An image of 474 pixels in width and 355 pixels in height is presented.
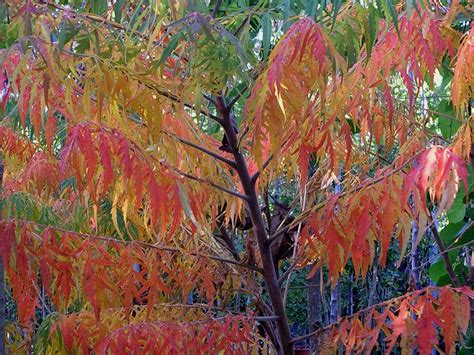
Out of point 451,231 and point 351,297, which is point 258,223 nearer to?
point 451,231

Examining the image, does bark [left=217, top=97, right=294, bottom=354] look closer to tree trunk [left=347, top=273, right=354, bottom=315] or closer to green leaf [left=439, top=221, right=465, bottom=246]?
green leaf [left=439, top=221, right=465, bottom=246]

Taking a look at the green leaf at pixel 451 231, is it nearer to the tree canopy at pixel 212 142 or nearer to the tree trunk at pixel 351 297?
the tree canopy at pixel 212 142

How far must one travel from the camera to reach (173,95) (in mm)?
1019

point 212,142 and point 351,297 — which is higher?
point 212,142

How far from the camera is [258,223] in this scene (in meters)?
1.17

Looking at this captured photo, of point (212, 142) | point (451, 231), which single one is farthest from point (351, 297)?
point (212, 142)

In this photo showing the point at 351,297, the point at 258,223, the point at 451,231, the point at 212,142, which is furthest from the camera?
the point at 351,297

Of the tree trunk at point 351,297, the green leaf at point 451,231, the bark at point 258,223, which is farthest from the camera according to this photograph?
the tree trunk at point 351,297

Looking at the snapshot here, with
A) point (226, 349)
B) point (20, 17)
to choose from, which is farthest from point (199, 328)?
point (20, 17)

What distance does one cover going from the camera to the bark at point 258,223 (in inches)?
43.7

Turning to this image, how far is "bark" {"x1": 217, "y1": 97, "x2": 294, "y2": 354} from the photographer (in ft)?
3.64

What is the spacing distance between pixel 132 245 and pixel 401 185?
Answer: 41 centimetres

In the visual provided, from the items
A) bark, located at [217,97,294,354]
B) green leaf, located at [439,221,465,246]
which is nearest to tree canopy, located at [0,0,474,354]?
bark, located at [217,97,294,354]

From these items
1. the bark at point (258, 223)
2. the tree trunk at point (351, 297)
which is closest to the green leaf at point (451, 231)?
the bark at point (258, 223)
